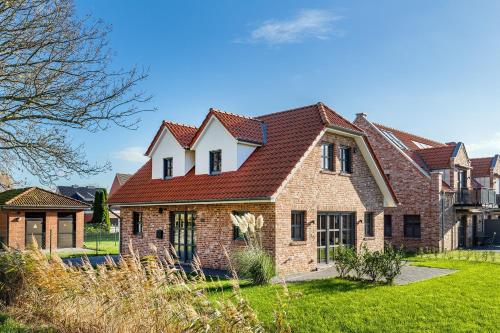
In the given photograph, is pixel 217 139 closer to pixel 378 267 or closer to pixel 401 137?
pixel 378 267

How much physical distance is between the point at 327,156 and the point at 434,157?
1307cm

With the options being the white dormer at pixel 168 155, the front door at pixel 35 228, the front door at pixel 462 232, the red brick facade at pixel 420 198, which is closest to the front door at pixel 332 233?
the white dormer at pixel 168 155

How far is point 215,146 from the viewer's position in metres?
18.5

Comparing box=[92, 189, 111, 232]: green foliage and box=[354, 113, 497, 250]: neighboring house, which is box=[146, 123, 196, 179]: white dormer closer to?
box=[354, 113, 497, 250]: neighboring house

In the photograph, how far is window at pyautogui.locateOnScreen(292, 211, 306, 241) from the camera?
1627cm

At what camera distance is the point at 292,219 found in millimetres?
16203

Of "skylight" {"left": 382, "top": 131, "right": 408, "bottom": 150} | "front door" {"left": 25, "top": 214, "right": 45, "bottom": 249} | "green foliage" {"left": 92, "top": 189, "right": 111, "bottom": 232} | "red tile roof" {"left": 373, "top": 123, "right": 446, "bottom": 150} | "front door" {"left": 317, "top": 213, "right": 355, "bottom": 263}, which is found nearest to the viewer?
"front door" {"left": 317, "top": 213, "right": 355, "bottom": 263}

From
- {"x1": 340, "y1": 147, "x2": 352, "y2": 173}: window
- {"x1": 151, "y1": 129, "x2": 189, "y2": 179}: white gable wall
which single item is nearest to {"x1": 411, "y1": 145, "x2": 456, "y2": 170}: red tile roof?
{"x1": 340, "y1": 147, "x2": 352, "y2": 173}: window

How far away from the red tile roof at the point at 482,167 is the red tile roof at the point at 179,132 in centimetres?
2330

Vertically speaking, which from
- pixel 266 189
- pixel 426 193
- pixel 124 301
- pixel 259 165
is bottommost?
pixel 124 301

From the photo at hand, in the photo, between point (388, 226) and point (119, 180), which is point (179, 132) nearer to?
point (388, 226)

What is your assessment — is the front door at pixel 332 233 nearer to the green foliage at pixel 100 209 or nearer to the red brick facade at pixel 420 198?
the red brick facade at pixel 420 198

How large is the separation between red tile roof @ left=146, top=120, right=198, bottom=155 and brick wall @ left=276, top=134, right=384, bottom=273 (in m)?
5.77

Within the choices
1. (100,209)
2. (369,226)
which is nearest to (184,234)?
(369,226)
